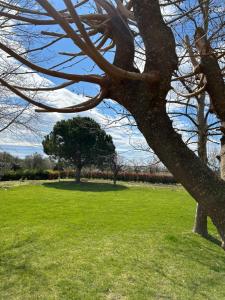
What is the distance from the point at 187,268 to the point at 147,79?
5344mm

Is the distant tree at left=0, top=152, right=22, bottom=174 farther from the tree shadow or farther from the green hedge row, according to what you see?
the tree shadow

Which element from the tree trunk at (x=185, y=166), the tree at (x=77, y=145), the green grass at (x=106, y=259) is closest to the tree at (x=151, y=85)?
the tree trunk at (x=185, y=166)

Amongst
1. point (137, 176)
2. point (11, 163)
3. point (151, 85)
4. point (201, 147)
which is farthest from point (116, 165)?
point (151, 85)

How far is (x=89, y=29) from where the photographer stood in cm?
226

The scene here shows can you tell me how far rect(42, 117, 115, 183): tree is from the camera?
2916 cm

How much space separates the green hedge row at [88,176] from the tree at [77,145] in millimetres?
2669

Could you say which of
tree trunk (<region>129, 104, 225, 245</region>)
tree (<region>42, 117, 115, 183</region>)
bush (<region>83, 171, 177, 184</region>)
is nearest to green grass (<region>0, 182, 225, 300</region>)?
tree trunk (<region>129, 104, 225, 245</region>)

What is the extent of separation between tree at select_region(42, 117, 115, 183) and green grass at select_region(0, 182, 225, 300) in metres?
Result: 18.1

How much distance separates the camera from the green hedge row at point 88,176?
30641mm

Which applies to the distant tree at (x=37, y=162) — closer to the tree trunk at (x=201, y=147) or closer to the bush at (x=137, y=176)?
the bush at (x=137, y=176)

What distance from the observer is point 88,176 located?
33500 mm

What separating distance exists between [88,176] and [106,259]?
27043 millimetres

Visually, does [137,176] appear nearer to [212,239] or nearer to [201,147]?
[212,239]

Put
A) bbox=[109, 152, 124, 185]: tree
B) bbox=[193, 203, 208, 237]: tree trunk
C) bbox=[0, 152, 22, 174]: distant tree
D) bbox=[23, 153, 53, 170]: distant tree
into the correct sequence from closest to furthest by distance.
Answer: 1. bbox=[193, 203, 208, 237]: tree trunk
2. bbox=[109, 152, 124, 185]: tree
3. bbox=[0, 152, 22, 174]: distant tree
4. bbox=[23, 153, 53, 170]: distant tree
